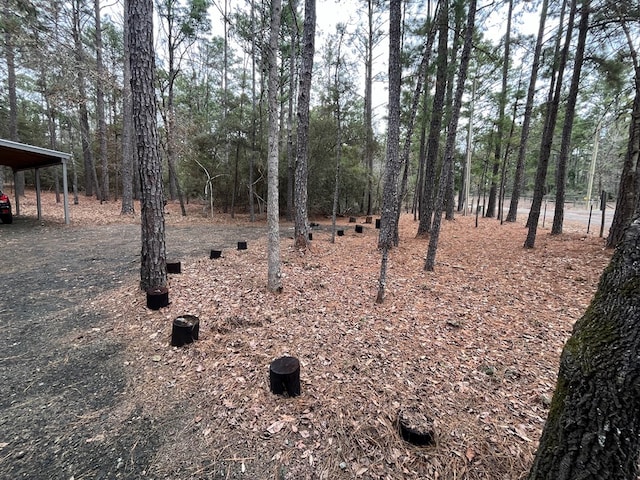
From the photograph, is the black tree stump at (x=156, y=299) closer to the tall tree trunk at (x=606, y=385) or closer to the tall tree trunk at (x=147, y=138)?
the tall tree trunk at (x=147, y=138)

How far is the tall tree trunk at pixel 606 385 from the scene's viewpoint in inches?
40.0

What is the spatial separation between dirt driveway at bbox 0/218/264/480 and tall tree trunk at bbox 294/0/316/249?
377 centimetres

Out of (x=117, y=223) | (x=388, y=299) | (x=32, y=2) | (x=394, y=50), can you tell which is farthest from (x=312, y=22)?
(x=32, y=2)

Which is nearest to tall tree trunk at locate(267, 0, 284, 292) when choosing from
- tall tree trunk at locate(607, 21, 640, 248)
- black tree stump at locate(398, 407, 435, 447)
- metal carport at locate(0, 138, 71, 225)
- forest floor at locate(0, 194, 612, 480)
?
forest floor at locate(0, 194, 612, 480)

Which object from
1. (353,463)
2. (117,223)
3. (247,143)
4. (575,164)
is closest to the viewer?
(353,463)

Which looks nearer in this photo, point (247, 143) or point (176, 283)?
point (176, 283)

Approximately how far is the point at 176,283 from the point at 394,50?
20.4ft

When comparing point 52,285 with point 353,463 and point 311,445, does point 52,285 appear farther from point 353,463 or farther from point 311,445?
point 353,463

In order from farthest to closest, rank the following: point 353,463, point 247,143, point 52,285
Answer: point 247,143, point 52,285, point 353,463

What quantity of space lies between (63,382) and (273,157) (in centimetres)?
344

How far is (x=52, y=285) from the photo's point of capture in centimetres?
432

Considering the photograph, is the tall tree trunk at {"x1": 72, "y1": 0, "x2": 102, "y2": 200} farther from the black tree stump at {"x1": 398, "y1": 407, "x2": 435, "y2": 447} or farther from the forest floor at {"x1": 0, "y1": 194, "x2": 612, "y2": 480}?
the black tree stump at {"x1": 398, "y1": 407, "x2": 435, "y2": 447}

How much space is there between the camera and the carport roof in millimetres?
7772

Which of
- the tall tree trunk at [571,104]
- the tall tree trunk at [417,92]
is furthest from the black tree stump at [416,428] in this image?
the tall tree trunk at [571,104]
